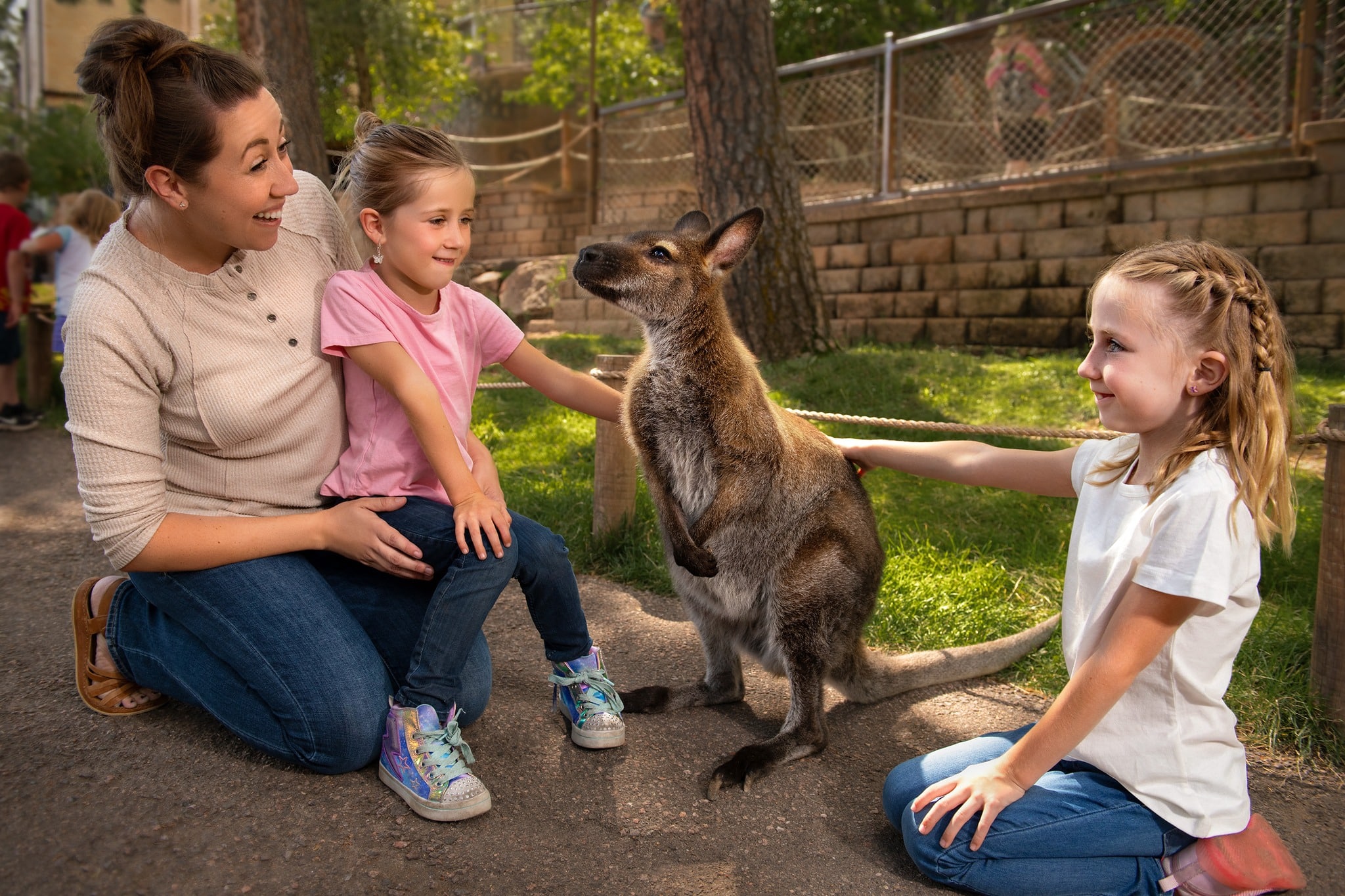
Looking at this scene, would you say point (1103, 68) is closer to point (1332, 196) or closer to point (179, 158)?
point (1332, 196)

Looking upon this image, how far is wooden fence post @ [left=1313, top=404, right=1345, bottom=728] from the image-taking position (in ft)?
7.77

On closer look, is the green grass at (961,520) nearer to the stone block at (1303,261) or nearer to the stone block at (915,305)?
the stone block at (1303,261)

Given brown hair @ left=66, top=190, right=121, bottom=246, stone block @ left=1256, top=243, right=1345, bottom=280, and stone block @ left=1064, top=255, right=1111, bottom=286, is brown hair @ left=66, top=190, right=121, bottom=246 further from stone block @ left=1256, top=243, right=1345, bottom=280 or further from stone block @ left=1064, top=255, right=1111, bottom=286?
stone block @ left=1256, top=243, right=1345, bottom=280

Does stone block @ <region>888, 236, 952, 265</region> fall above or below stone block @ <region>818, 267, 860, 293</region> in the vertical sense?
above

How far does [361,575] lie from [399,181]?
3.35 ft

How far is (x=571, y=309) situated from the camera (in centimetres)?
1085

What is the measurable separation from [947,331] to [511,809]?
6464 millimetres

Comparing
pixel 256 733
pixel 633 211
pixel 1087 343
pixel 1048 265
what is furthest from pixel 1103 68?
pixel 256 733

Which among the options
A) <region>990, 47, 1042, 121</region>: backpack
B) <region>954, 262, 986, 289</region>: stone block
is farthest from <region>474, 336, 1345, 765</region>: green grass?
<region>990, 47, 1042, 121</region>: backpack

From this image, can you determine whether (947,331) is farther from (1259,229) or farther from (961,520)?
(961,520)

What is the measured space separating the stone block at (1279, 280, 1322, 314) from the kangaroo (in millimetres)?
4950

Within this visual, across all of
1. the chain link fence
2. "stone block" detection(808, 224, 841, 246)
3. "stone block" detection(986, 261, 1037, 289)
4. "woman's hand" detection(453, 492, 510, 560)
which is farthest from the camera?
"stone block" detection(808, 224, 841, 246)

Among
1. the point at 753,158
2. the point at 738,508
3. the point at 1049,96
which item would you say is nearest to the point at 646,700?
the point at 738,508

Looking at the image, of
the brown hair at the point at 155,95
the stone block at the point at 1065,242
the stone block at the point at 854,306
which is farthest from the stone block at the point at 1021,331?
the brown hair at the point at 155,95
